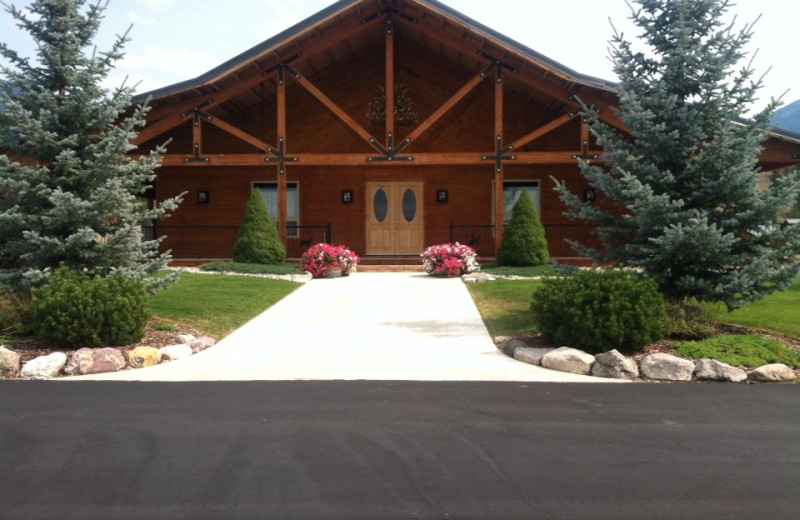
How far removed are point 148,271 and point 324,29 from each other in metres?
10.2

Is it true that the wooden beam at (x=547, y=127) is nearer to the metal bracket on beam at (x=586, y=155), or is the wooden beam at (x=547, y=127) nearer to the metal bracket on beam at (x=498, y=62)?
the metal bracket on beam at (x=586, y=155)

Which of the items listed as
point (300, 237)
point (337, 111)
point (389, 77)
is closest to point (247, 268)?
point (300, 237)

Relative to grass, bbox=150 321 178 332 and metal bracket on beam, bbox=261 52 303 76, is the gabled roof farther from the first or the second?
grass, bbox=150 321 178 332

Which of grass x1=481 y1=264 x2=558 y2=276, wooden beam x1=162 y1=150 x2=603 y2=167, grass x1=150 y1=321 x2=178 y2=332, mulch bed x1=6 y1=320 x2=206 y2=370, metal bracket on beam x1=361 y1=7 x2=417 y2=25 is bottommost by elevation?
mulch bed x1=6 y1=320 x2=206 y2=370

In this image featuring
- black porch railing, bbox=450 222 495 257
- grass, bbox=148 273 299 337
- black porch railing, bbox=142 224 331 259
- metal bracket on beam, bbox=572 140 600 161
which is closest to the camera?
grass, bbox=148 273 299 337

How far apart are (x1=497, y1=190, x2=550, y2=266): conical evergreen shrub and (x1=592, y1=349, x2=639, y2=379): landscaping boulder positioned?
371 inches

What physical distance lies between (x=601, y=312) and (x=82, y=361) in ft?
20.0

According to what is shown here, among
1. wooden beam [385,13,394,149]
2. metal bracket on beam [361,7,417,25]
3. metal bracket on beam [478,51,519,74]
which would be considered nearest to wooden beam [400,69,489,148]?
metal bracket on beam [478,51,519,74]

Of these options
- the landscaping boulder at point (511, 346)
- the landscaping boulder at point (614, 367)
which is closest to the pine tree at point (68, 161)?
the landscaping boulder at point (511, 346)

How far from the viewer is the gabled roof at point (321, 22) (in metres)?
17.7

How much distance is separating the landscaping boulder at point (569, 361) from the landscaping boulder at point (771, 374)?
1.69m

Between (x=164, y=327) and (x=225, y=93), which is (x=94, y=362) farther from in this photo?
(x=225, y=93)

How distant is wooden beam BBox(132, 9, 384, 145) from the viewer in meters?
18.8

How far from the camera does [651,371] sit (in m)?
7.94
